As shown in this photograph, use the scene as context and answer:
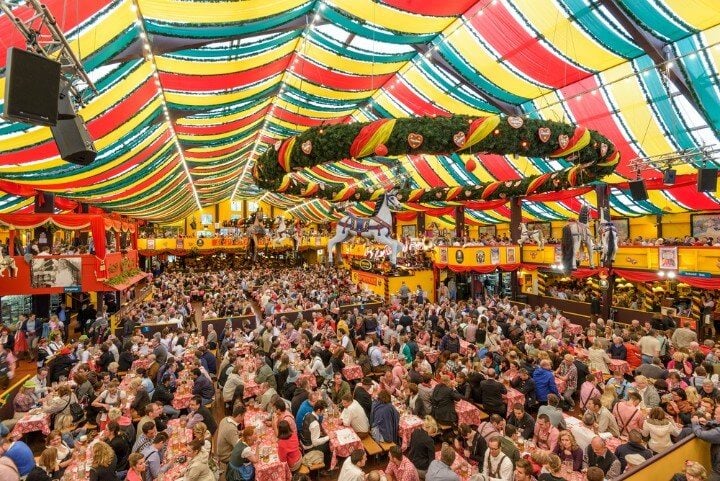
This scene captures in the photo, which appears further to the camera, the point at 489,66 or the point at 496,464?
the point at 489,66

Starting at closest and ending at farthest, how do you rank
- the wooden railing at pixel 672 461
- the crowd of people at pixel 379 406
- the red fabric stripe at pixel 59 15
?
1. the red fabric stripe at pixel 59 15
2. the wooden railing at pixel 672 461
3. the crowd of people at pixel 379 406

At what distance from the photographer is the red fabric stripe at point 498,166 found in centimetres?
1309

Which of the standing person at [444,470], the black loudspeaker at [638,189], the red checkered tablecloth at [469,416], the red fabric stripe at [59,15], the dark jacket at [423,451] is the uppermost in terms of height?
the red fabric stripe at [59,15]

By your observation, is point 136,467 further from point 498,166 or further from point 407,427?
point 498,166

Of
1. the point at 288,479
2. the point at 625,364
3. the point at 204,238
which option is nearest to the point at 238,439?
the point at 288,479

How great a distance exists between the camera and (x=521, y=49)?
25.2 feet

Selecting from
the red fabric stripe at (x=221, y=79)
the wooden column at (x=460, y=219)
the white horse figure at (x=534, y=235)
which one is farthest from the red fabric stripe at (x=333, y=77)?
the wooden column at (x=460, y=219)

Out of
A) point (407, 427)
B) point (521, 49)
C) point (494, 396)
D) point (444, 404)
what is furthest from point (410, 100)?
point (407, 427)

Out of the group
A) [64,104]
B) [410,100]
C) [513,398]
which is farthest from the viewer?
[410,100]

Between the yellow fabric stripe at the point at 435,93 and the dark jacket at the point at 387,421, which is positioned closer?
the dark jacket at the point at 387,421

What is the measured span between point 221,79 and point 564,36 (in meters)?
6.10

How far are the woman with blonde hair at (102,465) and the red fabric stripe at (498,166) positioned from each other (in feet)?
39.7

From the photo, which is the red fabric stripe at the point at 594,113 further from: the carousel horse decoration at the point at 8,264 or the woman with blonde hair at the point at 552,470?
the carousel horse decoration at the point at 8,264

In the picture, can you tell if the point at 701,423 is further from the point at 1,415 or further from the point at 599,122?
the point at 1,415
